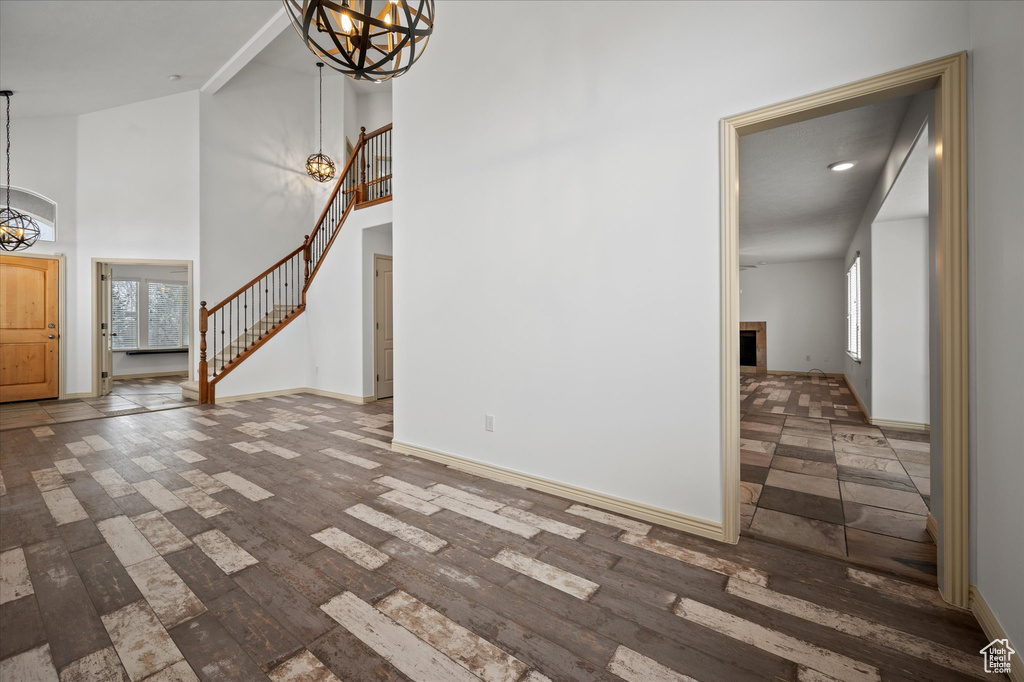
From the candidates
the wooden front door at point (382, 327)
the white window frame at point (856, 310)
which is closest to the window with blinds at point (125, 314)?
the wooden front door at point (382, 327)

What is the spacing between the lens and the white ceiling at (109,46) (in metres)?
4.60

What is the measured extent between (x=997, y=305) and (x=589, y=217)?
1.83 metres

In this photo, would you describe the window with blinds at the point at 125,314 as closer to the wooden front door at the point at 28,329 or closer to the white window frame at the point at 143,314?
the white window frame at the point at 143,314

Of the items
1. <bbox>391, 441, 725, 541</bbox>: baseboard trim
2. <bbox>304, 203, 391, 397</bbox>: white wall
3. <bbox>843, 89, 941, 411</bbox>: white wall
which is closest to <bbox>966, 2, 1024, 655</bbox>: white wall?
<bbox>843, 89, 941, 411</bbox>: white wall

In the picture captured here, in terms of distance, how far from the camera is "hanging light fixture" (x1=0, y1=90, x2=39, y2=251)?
5934 millimetres

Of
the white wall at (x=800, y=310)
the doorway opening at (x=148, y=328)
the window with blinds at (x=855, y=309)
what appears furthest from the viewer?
the white wall at (x=800, y=310)

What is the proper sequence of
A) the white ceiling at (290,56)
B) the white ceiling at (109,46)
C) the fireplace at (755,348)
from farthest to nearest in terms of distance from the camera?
the fireplace at (755,348), the white ceiling at (290,56), the white ceiling at (109,46)

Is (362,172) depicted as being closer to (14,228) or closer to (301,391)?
(301,391)

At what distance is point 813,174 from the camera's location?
4.55 metres

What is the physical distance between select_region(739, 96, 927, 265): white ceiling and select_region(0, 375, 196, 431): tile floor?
7.64 metres

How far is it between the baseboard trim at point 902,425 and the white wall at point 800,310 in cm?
590

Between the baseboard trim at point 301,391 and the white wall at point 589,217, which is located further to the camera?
the baseboard trim at point 301,391

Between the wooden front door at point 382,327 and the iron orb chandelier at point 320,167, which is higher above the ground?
the iron orb chandelier at point 320,167

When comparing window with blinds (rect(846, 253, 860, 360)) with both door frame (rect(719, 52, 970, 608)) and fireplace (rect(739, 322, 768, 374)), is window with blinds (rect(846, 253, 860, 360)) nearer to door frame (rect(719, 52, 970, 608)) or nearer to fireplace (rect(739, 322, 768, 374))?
fireplace (rect(739, 322, 768, 374))
